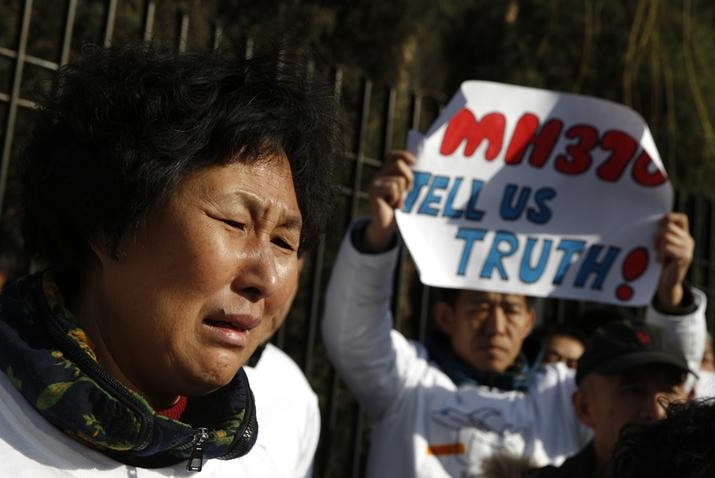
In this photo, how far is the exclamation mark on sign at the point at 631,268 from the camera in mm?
3904

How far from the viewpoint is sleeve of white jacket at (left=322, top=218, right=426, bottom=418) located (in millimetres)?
3494

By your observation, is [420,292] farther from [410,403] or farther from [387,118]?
[410,403]

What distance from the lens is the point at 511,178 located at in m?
3.89

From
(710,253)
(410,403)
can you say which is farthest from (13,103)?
(710,253)

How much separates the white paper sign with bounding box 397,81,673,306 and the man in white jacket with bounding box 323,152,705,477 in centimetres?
10

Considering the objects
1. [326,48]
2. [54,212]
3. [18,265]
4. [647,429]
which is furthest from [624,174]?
[326,48]

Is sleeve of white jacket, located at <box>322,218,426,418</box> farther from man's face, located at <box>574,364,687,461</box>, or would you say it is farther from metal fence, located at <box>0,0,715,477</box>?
man's face, located at <box>574,364,687,461</box>

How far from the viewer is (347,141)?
3658 mm

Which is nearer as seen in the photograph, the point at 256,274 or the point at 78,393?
the point at 78,393

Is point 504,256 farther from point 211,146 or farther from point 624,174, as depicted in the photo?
point 211,146

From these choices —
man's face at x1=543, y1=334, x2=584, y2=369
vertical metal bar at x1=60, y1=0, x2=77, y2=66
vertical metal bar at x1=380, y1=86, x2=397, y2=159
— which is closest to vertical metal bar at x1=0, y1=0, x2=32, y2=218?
vertical metal bar at x1=60, y1=0, x2=77, y2=66

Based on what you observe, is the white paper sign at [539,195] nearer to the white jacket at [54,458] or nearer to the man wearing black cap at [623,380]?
the man wearing black cap at [623,380]

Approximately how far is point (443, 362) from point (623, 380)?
76 centimetres

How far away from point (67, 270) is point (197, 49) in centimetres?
45
